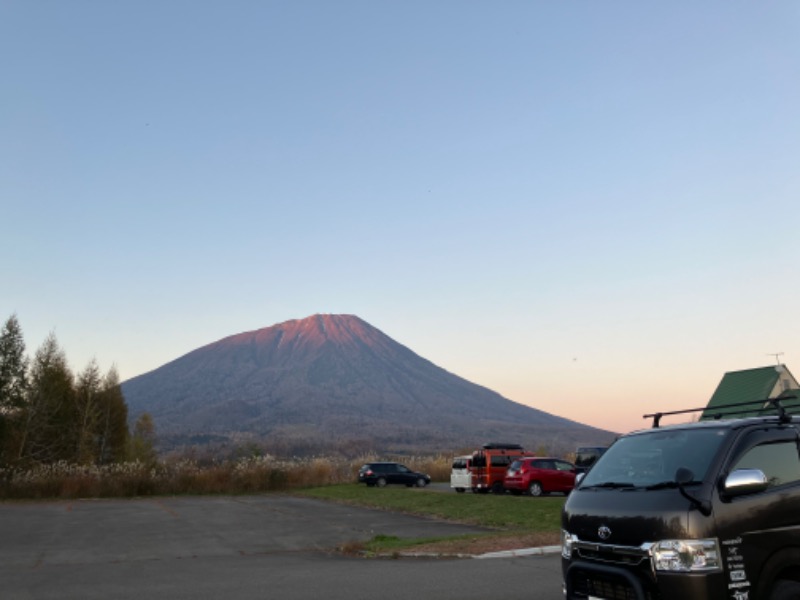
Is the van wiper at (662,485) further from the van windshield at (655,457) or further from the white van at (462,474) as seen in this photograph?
the white van at (462,474)

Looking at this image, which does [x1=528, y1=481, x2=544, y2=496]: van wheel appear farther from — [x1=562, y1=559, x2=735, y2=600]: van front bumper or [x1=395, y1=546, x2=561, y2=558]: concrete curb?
[x1=562, y1=559, x2=735, y2=600]: van front bumper

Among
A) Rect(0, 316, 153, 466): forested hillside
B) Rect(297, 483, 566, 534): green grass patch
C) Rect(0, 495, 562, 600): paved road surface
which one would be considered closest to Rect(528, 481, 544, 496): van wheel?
Rect(297, 483, 566, 534): green grass patch

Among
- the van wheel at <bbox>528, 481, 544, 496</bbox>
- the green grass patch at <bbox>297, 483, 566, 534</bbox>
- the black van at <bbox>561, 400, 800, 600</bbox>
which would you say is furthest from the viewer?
the van wheel at <bbox>528, 481, 544, 496</bbox>

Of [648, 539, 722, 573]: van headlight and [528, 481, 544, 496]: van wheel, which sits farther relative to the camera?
[528, 481, 544, 496]: van wheel

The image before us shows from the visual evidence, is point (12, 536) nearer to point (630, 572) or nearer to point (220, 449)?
point (630, 572)

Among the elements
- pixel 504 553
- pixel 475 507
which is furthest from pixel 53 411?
pixel 504 553

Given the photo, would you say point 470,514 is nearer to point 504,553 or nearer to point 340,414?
point 504,553

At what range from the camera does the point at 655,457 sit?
6535mm

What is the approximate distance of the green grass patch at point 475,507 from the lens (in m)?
18.2

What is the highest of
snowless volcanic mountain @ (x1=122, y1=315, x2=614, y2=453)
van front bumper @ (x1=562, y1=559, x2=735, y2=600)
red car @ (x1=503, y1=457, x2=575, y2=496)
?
snowless volcanic mountain @ (x1=122, y1=315, x2=614, y2=453)

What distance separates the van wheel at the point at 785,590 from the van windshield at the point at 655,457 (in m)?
0.95

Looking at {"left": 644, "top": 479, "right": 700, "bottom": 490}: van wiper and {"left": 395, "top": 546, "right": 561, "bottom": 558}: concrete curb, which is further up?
{"left": 644, "top": 479, "right": 700, "bottom": 490}: van wiper

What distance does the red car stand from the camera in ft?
94.0

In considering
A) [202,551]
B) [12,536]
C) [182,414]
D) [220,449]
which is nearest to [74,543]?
[12,536]
